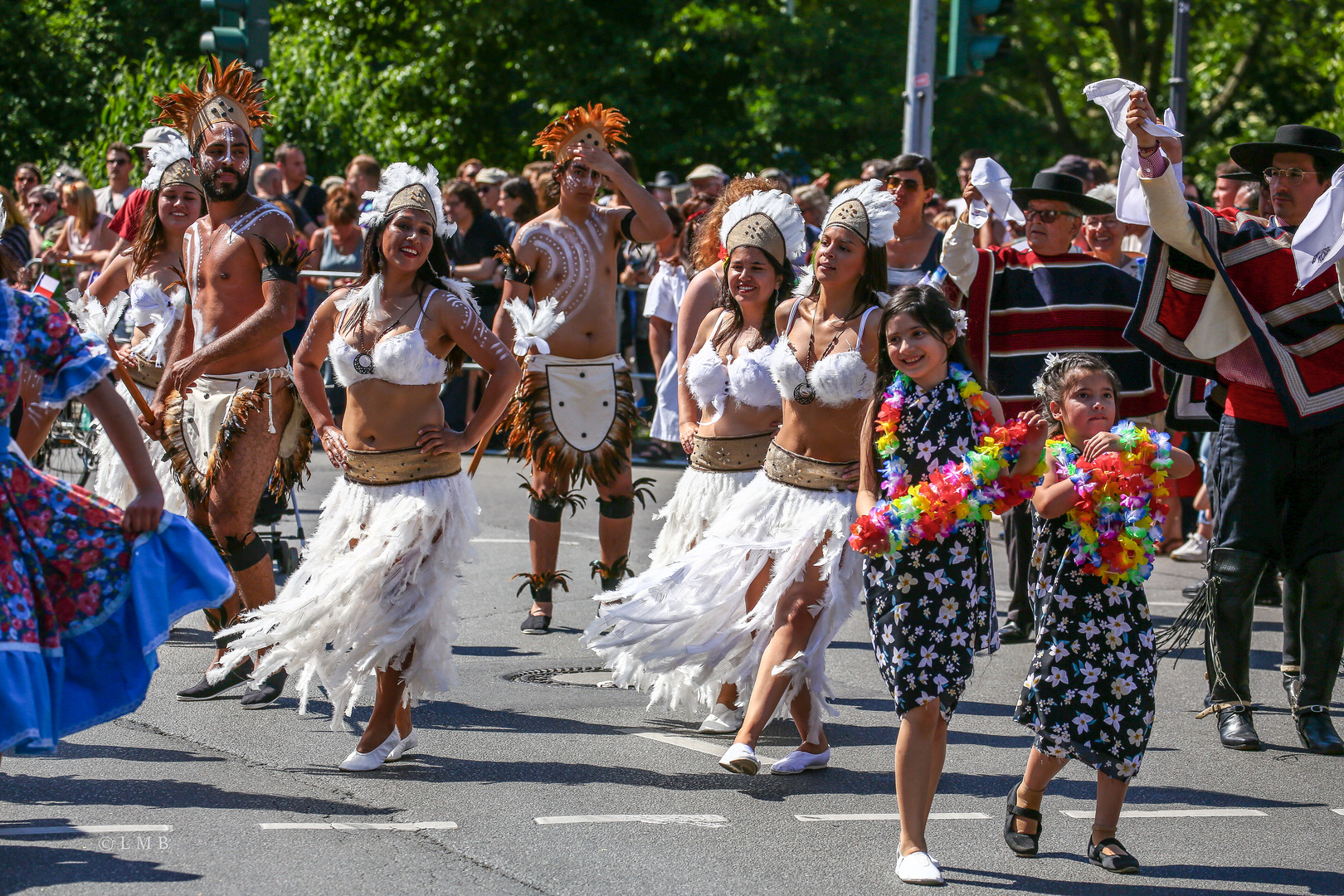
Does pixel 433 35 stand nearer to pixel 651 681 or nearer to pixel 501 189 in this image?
pixel 501 189

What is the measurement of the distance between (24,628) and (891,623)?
230cm

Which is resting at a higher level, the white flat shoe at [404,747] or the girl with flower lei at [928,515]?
the girl with flower lei at [928,515]

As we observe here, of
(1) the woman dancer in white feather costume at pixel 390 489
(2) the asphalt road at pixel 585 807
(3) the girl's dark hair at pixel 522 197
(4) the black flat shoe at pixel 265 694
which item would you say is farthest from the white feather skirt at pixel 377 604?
(3) the girl's dark hair at pixel 522 197

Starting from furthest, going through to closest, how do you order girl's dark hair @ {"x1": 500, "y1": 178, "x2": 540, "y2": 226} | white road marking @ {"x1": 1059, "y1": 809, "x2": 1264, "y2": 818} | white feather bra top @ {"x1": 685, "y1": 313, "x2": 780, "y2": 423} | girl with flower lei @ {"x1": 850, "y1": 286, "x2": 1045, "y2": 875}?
girl's dark hair @ {"x1": 500, "y1": 178, "x2": 540, "y2": 226} < white feather bra top @ {"x1": 685, "y1": 313, "x2": 780, "y2": 423} < white road marking @ {"x1": 1059, "y1": 809, "x2": 1264, "y2": 818} < girl with flower lei @ {"x1": 850, "y1": 286, "x2": 1045, "y2": 875}

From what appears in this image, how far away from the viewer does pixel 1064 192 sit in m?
7.30

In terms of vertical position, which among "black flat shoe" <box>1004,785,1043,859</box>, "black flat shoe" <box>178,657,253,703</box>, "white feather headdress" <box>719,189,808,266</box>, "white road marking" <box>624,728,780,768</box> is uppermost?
"white feather headdress" <box>719,189,808,266</box>

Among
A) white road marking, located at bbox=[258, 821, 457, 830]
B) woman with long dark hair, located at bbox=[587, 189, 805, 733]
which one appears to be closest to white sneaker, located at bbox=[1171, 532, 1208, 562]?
woman with long dark hair, located at bbox=[587, 189, 805, 733]

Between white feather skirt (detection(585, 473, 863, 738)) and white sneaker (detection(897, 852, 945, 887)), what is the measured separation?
115 cm

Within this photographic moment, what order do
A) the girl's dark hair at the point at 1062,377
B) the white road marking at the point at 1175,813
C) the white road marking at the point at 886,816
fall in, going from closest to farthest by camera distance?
the girl's dark hair at the point at 1062,377 < the white road marking at the point at 886,816 < the white road marking at the point at 1175,813

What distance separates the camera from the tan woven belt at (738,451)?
20.5ft

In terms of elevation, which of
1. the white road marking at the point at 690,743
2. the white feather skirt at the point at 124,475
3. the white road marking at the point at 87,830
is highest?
the white feather skirt at the point at 124,475

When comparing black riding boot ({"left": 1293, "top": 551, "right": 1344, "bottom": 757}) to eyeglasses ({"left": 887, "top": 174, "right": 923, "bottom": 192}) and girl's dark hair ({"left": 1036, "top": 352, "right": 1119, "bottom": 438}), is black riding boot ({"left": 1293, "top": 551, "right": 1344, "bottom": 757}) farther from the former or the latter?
eyeglasses ({"left": 887, "top": 174, "right": 923, "bottom": 192})

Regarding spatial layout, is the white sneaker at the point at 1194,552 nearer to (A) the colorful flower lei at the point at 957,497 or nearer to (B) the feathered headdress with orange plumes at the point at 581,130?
(B) the feathered headdress with orange plumes at the point at 581,130

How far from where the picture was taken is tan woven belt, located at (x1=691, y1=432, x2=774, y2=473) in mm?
6262
